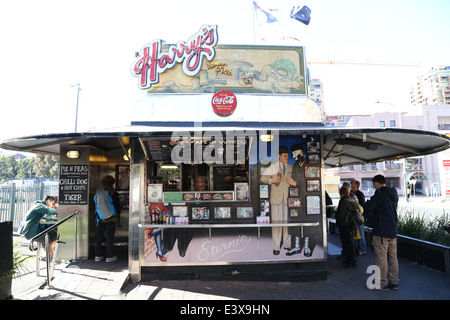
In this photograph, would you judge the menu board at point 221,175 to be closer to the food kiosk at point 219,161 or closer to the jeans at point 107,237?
the food kiosk at point 219,161

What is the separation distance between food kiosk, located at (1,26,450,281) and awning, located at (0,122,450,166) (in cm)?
3

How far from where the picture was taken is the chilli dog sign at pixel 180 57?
283 inches

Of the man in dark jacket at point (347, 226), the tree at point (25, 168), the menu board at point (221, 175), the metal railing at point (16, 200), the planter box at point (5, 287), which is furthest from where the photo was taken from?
the tree at point (25, 168)

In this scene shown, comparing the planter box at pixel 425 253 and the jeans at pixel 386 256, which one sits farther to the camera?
the planter box at pixel 425 253

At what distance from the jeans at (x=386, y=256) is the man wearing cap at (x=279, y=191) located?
1663 mm

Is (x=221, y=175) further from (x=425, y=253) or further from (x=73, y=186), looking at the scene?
(x=425, y=253)

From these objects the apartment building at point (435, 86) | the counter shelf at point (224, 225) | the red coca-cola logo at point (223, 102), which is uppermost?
the apartment building at point (435, 86)

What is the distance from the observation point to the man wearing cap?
231 inches

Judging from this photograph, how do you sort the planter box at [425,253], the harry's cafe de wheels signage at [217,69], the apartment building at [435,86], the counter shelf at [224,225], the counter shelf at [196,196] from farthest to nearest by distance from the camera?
the apartment building at [435,86] → the harry's cafe de wheels signage at [217,69] → the planter box at [425,253] → the counter shelf at [196,196] → the counter shelf at [224,225]

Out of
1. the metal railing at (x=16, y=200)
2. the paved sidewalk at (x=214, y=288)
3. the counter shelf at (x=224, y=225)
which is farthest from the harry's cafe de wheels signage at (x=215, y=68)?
the metal railing at (x=16, y=200)

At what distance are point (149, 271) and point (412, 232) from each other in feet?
22.9

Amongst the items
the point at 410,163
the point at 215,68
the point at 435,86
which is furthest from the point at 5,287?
the point at 435,86

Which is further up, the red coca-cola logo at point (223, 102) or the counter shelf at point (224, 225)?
the red coca-cola logo at point (223, 102)
